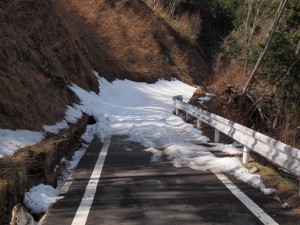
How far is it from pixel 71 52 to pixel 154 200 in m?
20.8

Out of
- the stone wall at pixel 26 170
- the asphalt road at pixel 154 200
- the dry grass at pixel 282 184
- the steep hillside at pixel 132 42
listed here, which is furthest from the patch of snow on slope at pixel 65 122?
the steep hillside at pixel 132 42

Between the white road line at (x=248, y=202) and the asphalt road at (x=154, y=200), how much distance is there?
0.16 ft

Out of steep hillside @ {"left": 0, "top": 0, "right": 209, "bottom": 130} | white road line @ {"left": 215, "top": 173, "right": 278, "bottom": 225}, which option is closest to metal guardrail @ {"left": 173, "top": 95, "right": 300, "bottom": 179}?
white road line @ {"left": 215, "top": 173, "right": 278, "bottom": 225}

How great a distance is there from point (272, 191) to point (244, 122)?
1253cm

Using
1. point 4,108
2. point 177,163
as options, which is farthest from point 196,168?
point 4,108

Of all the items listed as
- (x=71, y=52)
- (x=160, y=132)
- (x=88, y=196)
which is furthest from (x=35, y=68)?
(x=88, y=196)

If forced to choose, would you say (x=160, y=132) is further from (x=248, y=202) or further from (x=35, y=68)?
(x=248, y=202)

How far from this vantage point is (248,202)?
609 cm

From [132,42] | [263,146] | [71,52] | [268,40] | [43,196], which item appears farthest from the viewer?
[132,42]

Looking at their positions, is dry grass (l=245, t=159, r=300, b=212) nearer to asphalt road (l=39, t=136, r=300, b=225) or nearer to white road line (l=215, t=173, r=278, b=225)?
asphalt road (l=39, t=136, r=300, b=225)

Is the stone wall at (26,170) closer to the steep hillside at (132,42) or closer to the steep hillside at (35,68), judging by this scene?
the steep hillside at (35,68)

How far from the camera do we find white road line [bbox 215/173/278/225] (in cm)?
534

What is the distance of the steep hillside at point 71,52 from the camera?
12.0m

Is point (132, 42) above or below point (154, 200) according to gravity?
above
